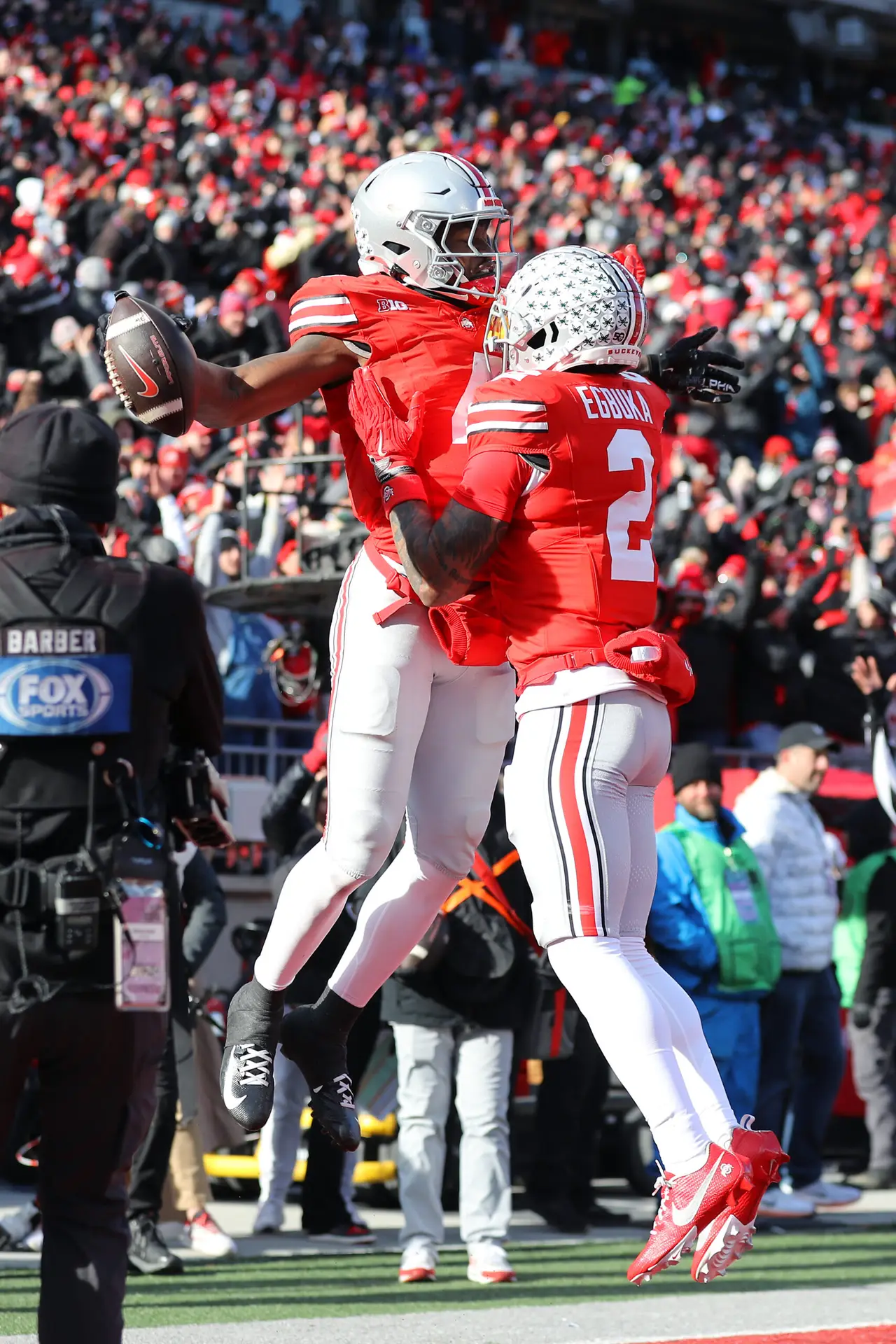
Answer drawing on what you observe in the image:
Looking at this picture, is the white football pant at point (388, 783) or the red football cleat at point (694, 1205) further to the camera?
the white football pant at point (388, 783)

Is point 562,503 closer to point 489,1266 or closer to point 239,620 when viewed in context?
point 489,1266

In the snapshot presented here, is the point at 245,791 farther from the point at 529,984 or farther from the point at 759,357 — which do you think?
the point at 759,357

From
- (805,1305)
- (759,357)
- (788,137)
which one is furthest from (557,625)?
(788,137)

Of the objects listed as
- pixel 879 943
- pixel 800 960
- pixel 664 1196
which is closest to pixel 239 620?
pixel 800 960

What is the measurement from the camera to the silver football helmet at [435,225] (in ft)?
14.9

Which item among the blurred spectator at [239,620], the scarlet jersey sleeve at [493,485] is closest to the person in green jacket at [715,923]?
the blurred spectator at [239,620]

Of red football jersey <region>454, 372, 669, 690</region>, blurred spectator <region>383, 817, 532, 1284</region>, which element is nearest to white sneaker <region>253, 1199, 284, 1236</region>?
blurred spectator <region>383, 817, 532, 1284</region>

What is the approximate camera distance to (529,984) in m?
8.09

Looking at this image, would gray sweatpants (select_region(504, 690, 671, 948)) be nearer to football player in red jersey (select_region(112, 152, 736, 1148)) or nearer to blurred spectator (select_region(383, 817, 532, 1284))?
football player in red jersey (select_region(112, 152, 736, 1148))

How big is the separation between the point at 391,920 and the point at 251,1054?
428 millimetres

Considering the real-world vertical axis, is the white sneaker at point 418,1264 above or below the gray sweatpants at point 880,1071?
below

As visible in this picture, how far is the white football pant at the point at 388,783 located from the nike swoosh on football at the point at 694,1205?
92 centimetres

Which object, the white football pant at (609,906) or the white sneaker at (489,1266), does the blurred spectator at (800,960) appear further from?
the white football pant at (609,906)

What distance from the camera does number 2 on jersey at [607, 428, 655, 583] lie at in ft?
14.4
